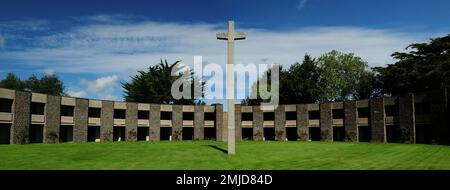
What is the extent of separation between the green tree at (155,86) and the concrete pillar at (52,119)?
29302 mm

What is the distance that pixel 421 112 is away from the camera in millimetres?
45750

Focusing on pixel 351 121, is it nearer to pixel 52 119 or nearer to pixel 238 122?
pixel 238 122

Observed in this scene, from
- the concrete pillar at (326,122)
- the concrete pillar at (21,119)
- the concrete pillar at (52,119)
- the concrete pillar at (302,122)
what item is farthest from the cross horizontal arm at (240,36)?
the concrete pillar at (302,122)

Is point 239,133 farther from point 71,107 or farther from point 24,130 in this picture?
point 24,130

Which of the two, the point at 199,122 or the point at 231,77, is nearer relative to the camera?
the point at 231,77

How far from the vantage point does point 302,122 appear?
193ft

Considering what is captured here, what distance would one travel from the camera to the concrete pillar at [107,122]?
54244 mm

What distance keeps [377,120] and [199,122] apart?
26.1 m

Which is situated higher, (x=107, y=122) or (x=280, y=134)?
(x=107, y=122)

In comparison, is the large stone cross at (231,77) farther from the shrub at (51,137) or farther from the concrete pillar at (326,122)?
the concrete pillar at (326,122)

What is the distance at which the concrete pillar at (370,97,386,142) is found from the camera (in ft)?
161

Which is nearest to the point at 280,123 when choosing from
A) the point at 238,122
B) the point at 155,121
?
the point at 238,122

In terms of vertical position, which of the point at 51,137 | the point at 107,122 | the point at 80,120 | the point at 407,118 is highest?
the point at 407,118
